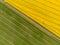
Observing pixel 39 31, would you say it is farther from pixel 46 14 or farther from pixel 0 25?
pixel 0 25

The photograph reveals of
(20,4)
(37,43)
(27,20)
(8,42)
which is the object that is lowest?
(8,42)

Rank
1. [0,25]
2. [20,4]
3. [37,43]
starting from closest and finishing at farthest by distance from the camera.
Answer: [37,43] → [0,25] → [20,4]

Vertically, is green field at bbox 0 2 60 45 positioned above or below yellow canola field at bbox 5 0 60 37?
below

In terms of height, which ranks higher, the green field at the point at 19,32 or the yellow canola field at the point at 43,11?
the yellow canola field at the point at 43,11

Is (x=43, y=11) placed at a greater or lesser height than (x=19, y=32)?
greater

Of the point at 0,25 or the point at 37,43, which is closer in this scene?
the point at 37,43

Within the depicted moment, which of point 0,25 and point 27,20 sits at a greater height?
point 27,20

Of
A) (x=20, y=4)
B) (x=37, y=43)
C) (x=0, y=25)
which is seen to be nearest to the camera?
(x=37, y=43)

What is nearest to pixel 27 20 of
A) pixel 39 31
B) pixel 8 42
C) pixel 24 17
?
pixel 24 17
